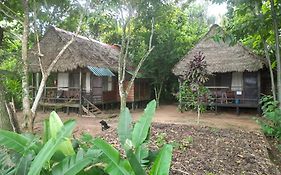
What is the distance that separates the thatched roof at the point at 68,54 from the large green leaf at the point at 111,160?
597 inches

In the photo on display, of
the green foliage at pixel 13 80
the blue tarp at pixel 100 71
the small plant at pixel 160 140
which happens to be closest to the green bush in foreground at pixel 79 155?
the small plant at pixel 160 140

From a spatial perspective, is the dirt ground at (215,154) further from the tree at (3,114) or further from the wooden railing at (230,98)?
the wooden railing at (230,98)

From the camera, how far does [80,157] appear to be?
183cm

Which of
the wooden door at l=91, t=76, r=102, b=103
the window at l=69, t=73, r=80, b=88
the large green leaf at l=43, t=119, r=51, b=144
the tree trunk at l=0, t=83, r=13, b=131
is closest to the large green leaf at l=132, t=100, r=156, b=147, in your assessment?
the large green leaf at l=43, t=119, r=51, b=144

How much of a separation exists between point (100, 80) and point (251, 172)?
15.3 meters

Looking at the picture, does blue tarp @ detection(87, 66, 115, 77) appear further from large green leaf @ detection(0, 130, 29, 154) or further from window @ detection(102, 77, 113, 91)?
large green leaf @ detection(0, 130, 29, 154)

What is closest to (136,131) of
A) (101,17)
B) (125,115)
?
(125,115)

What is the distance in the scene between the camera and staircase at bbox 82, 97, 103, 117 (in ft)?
54.5

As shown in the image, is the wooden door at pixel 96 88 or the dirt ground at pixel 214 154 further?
the wooden door at pixel 96 88

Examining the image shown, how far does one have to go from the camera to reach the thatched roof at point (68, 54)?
17375 mm

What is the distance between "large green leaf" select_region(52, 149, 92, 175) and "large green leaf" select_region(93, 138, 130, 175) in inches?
5.1

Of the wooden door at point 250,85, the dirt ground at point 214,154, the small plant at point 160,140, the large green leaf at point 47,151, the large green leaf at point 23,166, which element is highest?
the wooden door at point 250,85

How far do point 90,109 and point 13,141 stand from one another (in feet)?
50.7

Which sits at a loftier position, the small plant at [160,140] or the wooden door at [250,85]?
the wooden door at [250,85]
